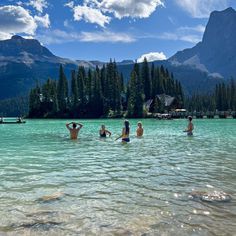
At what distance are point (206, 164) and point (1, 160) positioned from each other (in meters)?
11.8

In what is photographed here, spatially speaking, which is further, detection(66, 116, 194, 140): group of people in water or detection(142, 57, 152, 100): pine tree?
detection(142, 57, 152, 100): pine tree

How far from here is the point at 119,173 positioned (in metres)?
15.8

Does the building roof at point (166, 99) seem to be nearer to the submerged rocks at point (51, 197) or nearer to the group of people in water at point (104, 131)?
the group of people in water at point (104, 131)

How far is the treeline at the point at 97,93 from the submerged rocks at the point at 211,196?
5211 inches

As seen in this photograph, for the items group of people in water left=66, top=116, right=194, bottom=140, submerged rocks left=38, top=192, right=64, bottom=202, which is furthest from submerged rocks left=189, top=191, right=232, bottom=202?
group of people in water left=66, top=116, right=194, bottom=140

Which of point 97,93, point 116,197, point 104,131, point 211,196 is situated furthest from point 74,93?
point 211,196

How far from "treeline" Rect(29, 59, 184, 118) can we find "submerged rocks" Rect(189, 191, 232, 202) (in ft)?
434

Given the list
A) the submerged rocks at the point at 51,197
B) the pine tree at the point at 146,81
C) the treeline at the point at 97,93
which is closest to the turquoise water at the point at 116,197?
the submerged rocks at the point at 51,197

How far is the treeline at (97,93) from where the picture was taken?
495ft

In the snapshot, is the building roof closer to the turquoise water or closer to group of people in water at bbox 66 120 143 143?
group of people in water at bbox 66 120 143 143

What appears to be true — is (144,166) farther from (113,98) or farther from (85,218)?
(113,98)

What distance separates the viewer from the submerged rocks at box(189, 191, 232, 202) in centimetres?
1080

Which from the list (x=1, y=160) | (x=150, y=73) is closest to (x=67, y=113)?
(x=150, y=73)

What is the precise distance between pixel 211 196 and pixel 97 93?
141033 mm
